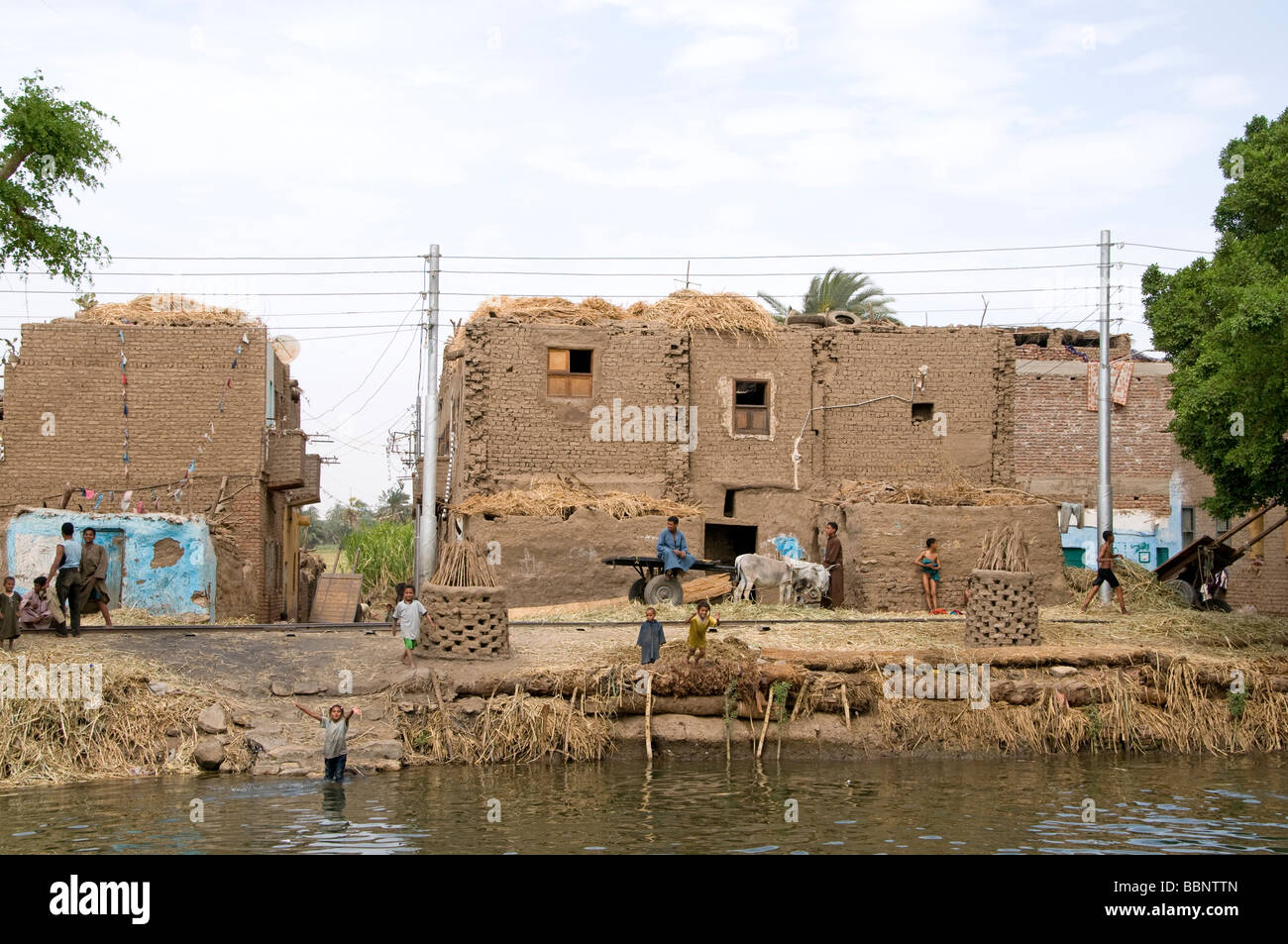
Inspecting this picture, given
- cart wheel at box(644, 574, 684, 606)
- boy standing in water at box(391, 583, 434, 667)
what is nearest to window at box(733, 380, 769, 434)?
cart wheel at box(644, 574, 684, 606)

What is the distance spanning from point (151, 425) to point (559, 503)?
28.1ft

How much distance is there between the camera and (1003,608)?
18.7 m

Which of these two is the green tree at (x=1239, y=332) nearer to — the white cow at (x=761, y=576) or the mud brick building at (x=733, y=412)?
the mud brick building at (x=733, y=412)

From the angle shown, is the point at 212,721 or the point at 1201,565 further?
the point at 1201,565

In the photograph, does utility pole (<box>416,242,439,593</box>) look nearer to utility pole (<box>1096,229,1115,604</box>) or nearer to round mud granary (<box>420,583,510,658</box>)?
round mud granary (<box>420,583,510,658</box>)

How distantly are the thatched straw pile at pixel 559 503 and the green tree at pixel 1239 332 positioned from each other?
944cm

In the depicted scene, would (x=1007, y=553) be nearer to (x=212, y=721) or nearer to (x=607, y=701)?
(x=607, y=701)

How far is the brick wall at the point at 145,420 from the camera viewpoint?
25.0 m

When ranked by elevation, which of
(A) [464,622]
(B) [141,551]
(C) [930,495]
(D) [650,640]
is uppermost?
(C) [930,495]

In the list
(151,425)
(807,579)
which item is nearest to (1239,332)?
(807,579)

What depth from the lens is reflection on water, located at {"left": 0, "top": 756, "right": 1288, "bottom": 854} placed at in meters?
11.8

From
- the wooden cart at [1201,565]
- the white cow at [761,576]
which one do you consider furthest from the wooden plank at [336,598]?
the wooden cart at [1201,565]

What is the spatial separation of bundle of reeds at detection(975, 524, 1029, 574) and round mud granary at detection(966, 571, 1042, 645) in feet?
0.78

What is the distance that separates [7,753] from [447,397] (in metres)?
16.6
